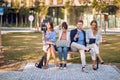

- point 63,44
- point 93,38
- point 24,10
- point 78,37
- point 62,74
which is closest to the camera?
point 62,74

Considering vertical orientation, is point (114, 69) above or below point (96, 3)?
below

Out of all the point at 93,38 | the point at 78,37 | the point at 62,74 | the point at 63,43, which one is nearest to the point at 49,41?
the point at 63,43

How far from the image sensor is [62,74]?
12.6 metres

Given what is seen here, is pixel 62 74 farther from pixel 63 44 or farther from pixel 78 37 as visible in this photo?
pixel 78 37

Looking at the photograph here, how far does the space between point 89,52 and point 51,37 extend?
151 centimetres

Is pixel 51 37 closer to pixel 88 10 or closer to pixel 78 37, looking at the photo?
pixel 78 37

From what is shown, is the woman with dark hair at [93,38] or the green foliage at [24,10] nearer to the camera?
the woman with dark hair at [93,38]

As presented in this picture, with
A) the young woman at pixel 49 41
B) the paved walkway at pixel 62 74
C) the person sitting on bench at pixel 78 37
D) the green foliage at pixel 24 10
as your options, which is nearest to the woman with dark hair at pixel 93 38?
the person sitting on bench at pixel 78 37

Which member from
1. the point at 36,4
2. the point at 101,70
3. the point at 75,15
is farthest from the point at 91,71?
the point at 75,15

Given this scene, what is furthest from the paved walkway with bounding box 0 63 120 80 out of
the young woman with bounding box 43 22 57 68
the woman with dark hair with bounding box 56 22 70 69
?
the young woman with bounding box 43 22 57 68

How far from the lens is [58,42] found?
14.1 metres

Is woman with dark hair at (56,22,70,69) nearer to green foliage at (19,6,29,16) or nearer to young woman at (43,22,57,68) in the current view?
young woman at (43,22,57,68)

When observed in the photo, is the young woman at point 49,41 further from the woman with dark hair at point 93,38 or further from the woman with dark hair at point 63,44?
the woman with dark hair at point 93,38

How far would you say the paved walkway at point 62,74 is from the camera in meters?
A: 11.8
